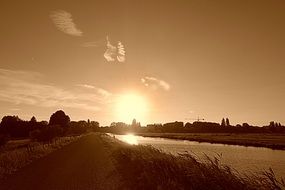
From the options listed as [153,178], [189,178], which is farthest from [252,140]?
[189,178]

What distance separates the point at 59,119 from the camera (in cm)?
15575

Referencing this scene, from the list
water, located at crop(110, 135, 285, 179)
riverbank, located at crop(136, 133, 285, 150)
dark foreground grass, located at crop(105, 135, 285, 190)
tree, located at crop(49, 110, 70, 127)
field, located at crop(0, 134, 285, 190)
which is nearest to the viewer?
dark foreground grass, located at crop(105, 135, 285, 190)

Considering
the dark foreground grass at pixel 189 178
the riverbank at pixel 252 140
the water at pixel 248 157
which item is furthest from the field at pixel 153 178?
the riverbank at pixel 252 140

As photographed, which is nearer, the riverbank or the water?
the water

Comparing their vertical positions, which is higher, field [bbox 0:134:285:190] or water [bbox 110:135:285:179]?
water [bbox 110:135:285:179]

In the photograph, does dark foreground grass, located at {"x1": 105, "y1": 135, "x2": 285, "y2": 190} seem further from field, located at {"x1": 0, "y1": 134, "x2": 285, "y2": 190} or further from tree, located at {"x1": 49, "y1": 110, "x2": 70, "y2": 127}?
tree, located at {"x1": 49, "y1": 110, "x2": 70, "y2": 127}

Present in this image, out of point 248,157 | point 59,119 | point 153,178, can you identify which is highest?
point 59,119

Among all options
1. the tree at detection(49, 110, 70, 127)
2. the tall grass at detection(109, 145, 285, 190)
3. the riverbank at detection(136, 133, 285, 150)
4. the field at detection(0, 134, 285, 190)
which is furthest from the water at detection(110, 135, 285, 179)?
the tree at detection(49, 110, 70, 127)

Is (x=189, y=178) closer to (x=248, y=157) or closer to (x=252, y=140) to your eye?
(x=248, y=157)

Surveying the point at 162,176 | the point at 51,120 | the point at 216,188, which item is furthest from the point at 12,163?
Answer: the point at 51,120

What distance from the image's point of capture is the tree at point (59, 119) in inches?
6095

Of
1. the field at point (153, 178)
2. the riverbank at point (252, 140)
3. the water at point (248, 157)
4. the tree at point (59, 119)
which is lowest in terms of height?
the field at point (153, 178)

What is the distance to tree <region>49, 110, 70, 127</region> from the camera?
155m

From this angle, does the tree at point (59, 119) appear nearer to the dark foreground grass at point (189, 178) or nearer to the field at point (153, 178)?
the field at point (153, 178)
